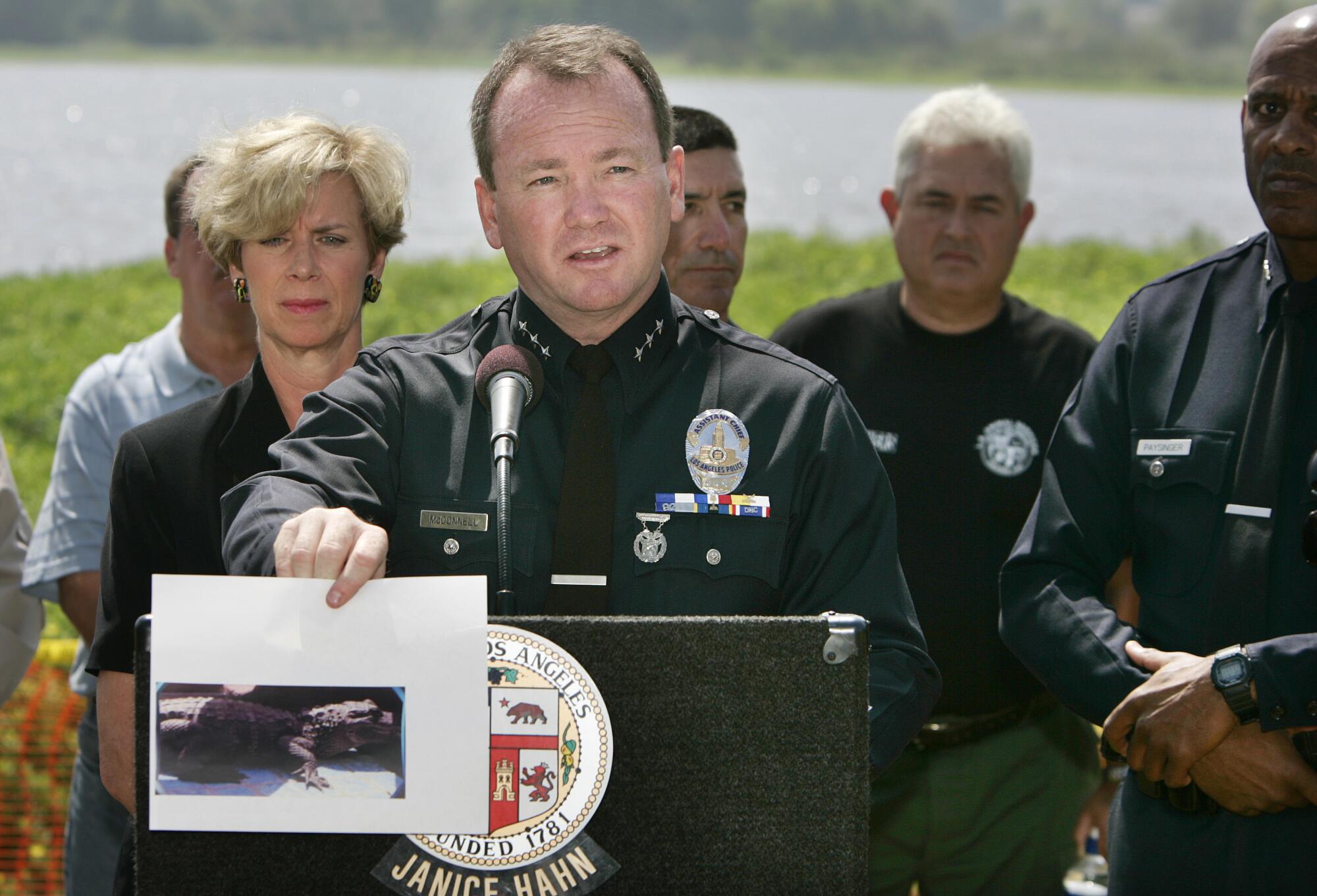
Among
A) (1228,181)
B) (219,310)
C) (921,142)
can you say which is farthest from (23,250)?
(1228,181)

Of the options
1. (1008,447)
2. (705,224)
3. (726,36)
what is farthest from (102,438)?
(726,36)

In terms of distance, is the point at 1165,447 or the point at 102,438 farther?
the point at 102,438

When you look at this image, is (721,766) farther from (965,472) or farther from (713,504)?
(965,472)

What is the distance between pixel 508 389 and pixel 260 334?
126 centimetres

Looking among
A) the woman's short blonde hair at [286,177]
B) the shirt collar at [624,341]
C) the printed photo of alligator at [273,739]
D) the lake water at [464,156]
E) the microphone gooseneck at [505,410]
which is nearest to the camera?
the printed photo of alligator at [273,739]

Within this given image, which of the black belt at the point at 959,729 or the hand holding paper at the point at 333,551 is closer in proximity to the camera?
the hand holding paper at the point at 333,551

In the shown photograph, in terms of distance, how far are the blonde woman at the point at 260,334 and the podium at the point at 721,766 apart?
115 cm

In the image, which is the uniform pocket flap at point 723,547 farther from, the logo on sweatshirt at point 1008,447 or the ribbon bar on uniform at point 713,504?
the logo on sweatshirt at point 1008,447

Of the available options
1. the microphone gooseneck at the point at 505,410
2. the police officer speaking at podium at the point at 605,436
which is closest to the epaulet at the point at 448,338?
the police officer speaking at podium at the point at 605,436

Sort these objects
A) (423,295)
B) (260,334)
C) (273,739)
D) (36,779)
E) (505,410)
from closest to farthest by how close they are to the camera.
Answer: (273,739)
(505,410)
(260,334)
(36,779)
(423,295)

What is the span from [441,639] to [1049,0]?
3403 centimetres

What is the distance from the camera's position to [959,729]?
11.6 ft

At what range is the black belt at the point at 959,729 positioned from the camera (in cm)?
352

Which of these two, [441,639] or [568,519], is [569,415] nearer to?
[568,519]
